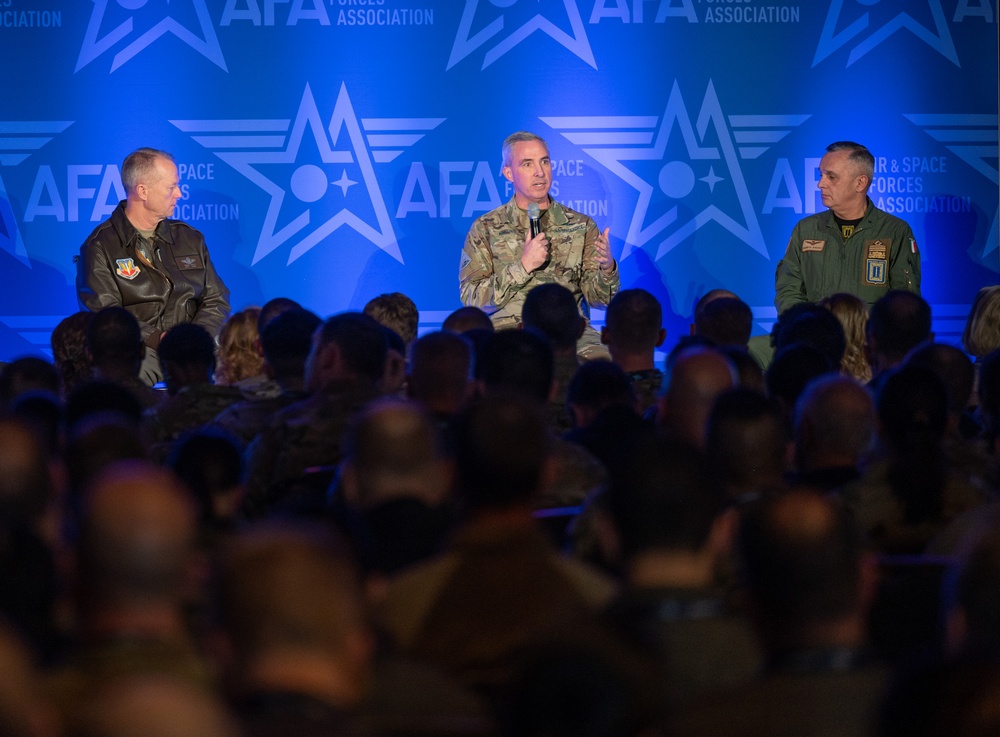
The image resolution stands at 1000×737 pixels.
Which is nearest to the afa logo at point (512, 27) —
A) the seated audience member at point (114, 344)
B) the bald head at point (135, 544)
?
the seated audience member at point (114, 344)

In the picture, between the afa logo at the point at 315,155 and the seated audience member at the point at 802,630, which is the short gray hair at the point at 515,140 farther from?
the seated audience member at the point at 802,630

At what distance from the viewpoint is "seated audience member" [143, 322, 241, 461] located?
4559mm

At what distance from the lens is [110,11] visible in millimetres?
8891

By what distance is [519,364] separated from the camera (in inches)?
165

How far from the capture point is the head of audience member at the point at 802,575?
1.94m

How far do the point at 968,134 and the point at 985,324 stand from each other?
3.49 metres

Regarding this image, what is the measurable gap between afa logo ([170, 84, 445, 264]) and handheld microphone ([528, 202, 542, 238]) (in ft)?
4.97

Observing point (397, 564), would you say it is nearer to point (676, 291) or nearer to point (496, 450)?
point (496, 450)

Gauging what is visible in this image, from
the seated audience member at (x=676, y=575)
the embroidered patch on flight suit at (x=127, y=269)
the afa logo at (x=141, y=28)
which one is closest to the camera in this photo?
the seated audience member at (x=676, y=575)

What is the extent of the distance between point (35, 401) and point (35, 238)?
546 centimetres

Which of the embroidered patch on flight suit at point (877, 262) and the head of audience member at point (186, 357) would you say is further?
the embroidered patch on flight suit at point (877, 262)

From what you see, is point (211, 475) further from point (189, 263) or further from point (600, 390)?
point (189, 263)

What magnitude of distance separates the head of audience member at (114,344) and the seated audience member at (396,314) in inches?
47.7

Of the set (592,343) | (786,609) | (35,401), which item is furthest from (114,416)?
(592,343)
